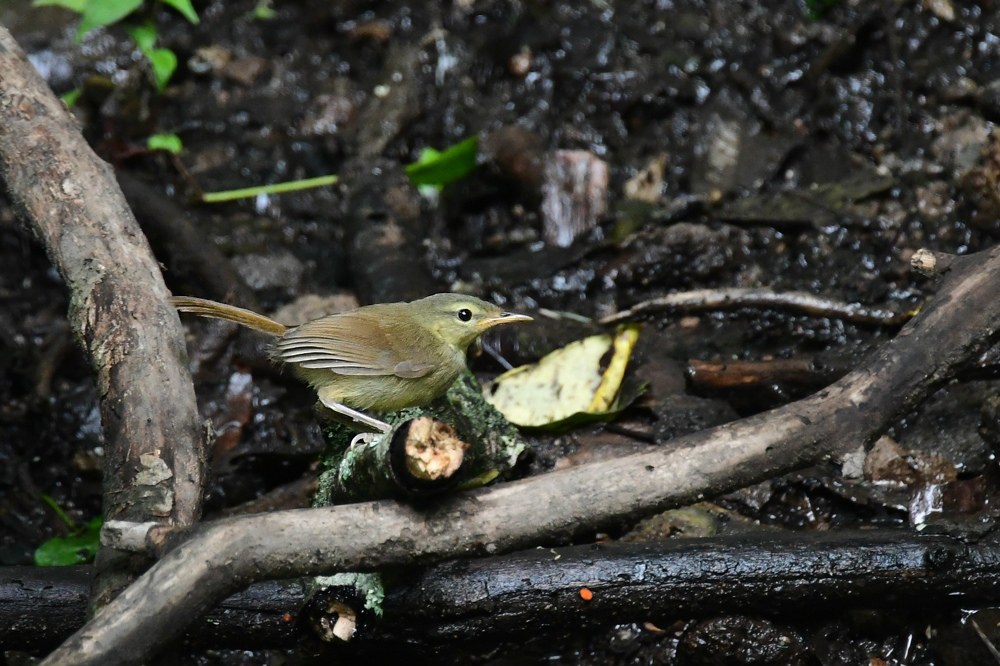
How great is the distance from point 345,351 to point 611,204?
2686 millimetres

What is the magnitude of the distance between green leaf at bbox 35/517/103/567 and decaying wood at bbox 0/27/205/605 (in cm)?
125

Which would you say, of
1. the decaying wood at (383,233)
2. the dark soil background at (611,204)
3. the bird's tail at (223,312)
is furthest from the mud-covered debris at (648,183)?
the bird's tail at (223,312)

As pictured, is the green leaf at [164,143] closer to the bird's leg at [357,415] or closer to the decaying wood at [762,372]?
the bird's leg at [357,415]

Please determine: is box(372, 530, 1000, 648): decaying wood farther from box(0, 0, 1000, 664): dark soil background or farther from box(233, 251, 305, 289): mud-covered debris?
box(233, 251, 305, 289): mud-covered debris

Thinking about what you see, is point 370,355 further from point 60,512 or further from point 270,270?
point 270,270

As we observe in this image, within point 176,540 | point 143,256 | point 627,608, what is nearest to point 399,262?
point 143,256

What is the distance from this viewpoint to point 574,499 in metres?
2.66

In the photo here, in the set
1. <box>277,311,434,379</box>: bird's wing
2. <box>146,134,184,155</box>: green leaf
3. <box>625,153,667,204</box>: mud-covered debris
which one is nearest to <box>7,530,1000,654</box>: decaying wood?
<box>277,311,434,379</box>: bird's wing

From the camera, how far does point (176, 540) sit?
232 cm

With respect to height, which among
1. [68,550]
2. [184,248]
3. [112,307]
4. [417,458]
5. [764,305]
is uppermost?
[417,458]

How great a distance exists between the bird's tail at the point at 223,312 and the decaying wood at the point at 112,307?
0.06 m

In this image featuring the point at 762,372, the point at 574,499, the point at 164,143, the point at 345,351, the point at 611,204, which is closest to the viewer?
the point at 574,499

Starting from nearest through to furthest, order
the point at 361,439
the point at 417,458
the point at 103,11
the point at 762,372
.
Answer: the point at 417,458
the point at 361,439
the point at 762,372
the point at 103,11

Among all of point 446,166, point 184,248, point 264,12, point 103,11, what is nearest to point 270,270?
point 184,248
